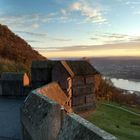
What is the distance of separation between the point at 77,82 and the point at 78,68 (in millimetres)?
1883

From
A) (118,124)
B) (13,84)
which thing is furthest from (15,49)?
(13,84)

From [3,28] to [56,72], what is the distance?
66081 mm

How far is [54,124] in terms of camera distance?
19.2 feet

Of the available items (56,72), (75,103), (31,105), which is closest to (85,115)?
(75,103)

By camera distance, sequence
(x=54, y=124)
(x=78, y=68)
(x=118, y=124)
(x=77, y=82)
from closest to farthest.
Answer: (x=54, y=124)
(x=77, y=82)
(x=78, y=68)
(x=118, y=124)

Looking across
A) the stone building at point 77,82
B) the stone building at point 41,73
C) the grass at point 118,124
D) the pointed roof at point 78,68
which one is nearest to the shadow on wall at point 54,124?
the stone building at point 41,73

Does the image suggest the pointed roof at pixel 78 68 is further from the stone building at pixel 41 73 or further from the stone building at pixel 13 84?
the stone building at pixel 13 84

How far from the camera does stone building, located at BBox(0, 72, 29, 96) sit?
24.0 meters

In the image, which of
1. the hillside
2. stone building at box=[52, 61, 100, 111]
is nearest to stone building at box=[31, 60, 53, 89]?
stone building at box=[52, 61, 100, 111]

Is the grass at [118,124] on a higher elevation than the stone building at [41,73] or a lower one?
lower

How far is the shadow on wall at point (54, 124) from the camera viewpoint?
4.31 m

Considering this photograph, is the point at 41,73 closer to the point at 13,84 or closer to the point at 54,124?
the point at 13,84

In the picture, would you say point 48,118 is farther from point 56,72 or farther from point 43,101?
point 56,72

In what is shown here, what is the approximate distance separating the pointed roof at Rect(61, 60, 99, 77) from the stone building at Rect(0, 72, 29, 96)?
278 inches
